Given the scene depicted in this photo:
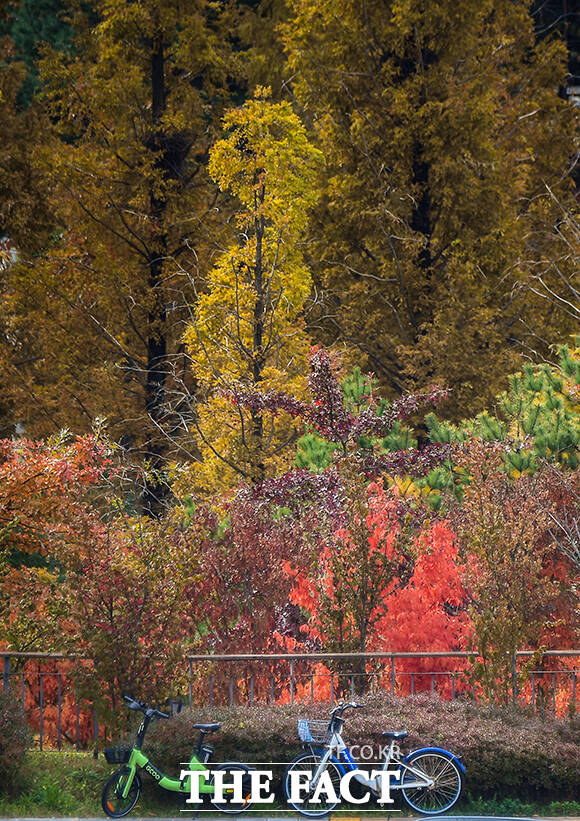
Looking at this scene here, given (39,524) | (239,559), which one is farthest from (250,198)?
(39,524)

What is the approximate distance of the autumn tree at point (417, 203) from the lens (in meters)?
24.2

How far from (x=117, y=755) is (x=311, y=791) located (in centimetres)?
163

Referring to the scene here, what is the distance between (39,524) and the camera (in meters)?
11.6

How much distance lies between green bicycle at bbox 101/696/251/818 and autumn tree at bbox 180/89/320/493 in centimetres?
958

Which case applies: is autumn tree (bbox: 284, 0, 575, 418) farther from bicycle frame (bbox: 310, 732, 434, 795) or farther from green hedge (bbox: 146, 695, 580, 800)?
bicycle frame (bbox: 310, 732, 434, 795)

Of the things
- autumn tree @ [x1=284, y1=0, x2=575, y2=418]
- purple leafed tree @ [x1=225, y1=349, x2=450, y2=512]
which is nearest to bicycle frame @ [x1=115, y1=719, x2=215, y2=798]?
purple leafed tree @ [x1=225, y1=349, x2=450, y2=512]

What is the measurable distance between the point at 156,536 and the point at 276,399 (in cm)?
566

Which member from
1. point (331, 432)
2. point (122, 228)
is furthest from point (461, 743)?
point (122, 228)

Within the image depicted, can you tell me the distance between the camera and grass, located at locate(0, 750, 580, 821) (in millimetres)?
9664

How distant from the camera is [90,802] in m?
9.86

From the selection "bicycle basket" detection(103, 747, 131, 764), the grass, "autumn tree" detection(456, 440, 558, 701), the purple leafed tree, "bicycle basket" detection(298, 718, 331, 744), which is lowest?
the grass

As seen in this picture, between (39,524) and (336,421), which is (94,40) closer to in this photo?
(336,421)

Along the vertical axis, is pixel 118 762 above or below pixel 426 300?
below

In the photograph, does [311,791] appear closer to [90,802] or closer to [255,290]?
[90,802]
